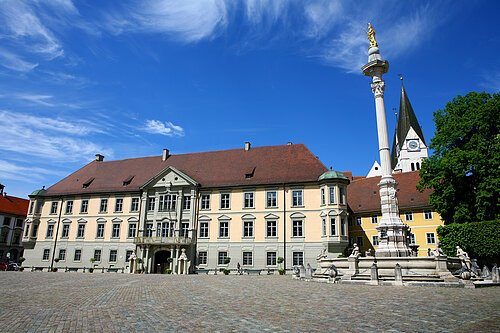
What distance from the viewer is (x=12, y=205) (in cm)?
6481

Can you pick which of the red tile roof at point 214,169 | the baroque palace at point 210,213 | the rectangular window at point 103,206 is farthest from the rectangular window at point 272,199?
the rectangular window at point 103,206

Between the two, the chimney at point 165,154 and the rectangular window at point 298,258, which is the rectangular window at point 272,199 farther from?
the chimney at point 165,154

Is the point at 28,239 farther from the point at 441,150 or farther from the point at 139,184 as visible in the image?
the point at 441,150

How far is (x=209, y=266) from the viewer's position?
39594mm

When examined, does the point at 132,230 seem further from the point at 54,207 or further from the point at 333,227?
the point at 333,227

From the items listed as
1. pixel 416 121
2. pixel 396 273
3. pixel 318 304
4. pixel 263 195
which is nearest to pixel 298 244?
pixel 263 195

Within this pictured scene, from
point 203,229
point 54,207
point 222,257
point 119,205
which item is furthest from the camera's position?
point 54,207

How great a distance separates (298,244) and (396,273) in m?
Result: 20.2

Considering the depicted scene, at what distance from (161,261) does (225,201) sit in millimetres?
9997

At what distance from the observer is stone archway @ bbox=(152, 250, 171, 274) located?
41.2 meters

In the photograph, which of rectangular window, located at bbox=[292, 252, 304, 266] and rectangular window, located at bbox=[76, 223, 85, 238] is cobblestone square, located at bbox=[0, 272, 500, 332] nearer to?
rectangular window, located at bbox=[292, 252, 304, 266]

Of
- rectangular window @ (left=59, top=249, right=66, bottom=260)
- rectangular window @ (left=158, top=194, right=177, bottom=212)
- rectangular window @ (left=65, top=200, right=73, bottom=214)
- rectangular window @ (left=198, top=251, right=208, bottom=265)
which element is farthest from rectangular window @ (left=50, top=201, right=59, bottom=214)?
rectangular window @ (left=198, top=251, right=208, bottom=265)

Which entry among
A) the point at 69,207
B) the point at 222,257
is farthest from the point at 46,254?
the point at 222,257

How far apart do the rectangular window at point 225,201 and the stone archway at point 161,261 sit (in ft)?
27.0
